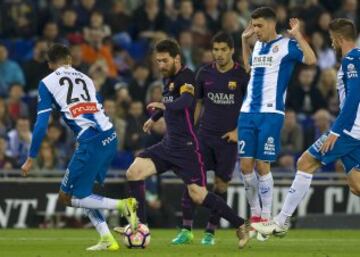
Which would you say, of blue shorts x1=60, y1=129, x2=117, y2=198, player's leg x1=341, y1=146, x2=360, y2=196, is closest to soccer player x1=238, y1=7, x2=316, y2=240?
player's leg x1=341, y1=146, x2=360, y2=196

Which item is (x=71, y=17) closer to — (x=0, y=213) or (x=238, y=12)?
(x=238, y=12)

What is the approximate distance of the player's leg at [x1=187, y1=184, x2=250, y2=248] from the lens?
52.5 feet

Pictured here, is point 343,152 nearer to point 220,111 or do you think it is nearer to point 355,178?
point 355,178

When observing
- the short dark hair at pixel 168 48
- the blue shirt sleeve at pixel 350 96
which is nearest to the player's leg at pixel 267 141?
the short dark hair at pixel 168 48

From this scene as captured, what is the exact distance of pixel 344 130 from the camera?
50.2 feet

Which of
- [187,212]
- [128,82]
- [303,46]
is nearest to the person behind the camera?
[303,46]

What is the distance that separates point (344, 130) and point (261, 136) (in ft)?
5.13

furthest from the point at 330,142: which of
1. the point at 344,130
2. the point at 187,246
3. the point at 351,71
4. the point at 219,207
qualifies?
the point at 187,246

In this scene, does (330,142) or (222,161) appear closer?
(330,142)

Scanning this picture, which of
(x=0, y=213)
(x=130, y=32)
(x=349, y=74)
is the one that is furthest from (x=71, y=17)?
(x=349, y=74)

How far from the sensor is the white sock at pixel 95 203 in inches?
618

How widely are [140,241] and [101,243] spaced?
0.45 metres

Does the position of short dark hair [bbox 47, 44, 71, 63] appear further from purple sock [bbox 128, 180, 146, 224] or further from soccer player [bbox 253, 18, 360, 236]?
soccer player [bbox 253, 18, 360, 236]

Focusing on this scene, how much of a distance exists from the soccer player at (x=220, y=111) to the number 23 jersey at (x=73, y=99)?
189cm
